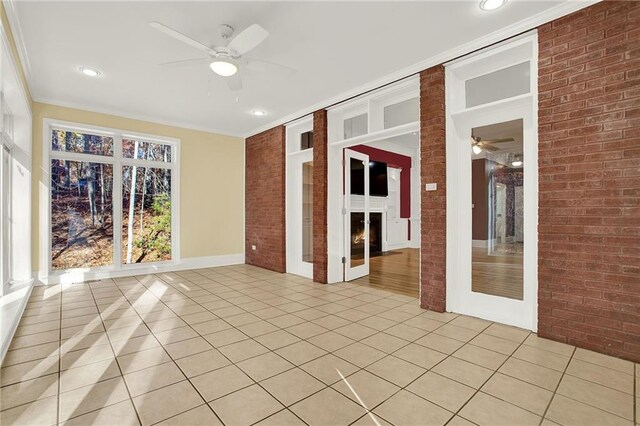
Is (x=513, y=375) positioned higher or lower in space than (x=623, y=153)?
lower

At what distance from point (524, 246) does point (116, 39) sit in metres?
4.70

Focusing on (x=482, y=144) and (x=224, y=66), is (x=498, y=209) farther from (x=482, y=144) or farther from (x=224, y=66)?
(x=224, y=66)

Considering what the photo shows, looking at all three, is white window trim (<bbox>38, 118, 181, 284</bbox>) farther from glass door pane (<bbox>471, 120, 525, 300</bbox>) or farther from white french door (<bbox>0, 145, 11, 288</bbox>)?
glass door pane (<bbox>471, 120, 525, 300</bbox>)

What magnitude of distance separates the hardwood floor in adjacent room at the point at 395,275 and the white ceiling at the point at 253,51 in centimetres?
300

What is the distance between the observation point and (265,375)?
2.14 meters

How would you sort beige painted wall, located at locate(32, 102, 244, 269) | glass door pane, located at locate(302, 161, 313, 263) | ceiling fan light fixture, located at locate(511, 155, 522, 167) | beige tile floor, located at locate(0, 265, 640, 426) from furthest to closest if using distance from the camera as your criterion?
beige painted wall, located at locate(32, 102, 244, 269) → glass door pane, located at locate(302, 161, 313, 263) → ceiling fan light fixture, located at locate(511, 155, 522, 167) → beige tile floor, located at locate(0, 265, 640, 426)

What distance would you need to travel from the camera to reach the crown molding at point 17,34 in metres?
2.58

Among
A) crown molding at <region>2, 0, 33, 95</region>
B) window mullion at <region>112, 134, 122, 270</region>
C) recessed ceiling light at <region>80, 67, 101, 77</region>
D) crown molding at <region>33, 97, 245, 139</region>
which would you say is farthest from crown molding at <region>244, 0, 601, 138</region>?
window mullion at <region>112, 134, 122, 270</region>

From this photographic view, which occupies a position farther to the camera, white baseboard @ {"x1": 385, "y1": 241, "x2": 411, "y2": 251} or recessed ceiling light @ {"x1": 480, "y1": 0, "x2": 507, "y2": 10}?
white baseboard @ {"x1": 385, "y1": 241, "x2": 411, "y2": 251}

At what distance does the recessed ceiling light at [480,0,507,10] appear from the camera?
2.56 m

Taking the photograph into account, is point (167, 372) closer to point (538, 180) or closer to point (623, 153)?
point (538, 180)

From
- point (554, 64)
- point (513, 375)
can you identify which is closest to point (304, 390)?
point (513, 375)

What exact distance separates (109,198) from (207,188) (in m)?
1.73

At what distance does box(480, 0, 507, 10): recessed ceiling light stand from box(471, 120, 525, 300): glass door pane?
1112 mm
